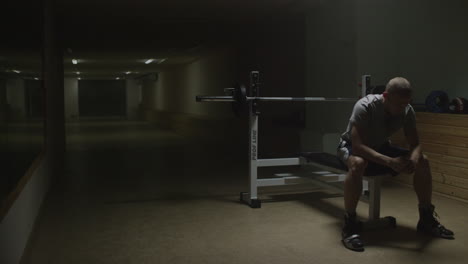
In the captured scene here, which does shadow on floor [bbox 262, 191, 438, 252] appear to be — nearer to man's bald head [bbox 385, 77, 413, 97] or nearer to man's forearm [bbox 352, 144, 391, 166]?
man's forearm [bbox 352, 144, 391, 166]

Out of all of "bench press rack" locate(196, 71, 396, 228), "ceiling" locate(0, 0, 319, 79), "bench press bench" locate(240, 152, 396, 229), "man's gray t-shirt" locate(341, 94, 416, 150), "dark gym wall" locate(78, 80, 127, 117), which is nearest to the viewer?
"man's gray t-shirt" locate(341, 94, 416, 150)

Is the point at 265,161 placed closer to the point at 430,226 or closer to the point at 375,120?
the point at 375,120

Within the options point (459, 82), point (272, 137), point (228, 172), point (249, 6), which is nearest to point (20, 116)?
point (228, 172)

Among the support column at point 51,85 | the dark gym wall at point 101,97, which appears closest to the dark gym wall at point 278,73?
the support column at point 51,85

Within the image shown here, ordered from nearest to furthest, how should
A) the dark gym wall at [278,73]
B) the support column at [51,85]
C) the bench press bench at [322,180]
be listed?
the bench press bench at [322,180]
the support column at [51,85]
the dark gym wall at [278,73]

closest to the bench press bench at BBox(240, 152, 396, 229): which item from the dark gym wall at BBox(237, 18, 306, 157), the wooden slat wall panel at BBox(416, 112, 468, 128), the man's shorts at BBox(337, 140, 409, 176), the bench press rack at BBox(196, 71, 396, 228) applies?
the bench press rack at BBox(196, 71, 396, 228)

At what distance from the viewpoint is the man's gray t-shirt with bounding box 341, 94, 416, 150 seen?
2.97 metres

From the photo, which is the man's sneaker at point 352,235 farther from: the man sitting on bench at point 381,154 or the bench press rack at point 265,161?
the bench press rack at point 265,161

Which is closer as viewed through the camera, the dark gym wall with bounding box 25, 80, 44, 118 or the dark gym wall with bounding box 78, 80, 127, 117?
the dark gym wall with bounding box 25, 80, 44, 118

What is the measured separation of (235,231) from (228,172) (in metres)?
2.56

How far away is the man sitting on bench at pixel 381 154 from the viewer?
2.85 m

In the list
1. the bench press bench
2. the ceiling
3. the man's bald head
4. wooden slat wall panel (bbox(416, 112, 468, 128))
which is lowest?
the bench press bench

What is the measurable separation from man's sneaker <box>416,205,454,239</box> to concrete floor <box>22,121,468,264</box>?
71mm

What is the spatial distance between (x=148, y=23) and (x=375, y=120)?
15.4 feet
